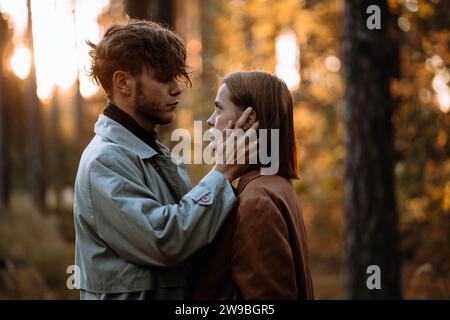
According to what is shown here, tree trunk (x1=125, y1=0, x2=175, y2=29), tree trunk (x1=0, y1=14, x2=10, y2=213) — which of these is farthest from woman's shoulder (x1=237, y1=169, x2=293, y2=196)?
tree trunk (x1=0, y1=14, x2=10, y2=213)

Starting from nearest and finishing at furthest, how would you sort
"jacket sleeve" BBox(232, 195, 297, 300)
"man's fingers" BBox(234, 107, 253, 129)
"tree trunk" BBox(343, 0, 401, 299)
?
1. "jacket sleeve" BBox(232, 195, 297, 300)
2. "man's fingers" BBox(234, 107, 253, 129)
3. "tree trunk" BBox(343, 0, 401, 299)

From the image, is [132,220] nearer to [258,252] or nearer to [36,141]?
[258,252]

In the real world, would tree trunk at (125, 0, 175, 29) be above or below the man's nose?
above

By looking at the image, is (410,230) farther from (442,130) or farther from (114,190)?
(114,190)

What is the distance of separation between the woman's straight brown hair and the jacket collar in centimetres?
55

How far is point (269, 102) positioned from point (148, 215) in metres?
0.90

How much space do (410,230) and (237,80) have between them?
249 inches

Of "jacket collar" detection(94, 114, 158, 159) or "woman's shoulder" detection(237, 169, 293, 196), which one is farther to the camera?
"jacket collar" detection(94, 114, 158, 159)

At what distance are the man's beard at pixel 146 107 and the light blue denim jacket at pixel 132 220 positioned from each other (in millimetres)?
155

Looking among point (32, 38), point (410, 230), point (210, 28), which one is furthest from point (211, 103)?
point (210, 28)

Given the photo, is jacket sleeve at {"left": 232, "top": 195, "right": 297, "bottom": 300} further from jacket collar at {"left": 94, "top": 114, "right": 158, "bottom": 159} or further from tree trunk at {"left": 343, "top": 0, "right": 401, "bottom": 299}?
tree trunk at {"left": 343, "top": 0, "right": 401, "bottom": 299}

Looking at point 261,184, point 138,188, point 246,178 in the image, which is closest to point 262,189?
point 261,184

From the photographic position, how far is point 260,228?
284cm

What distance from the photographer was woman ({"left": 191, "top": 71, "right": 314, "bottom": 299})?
2.82m
